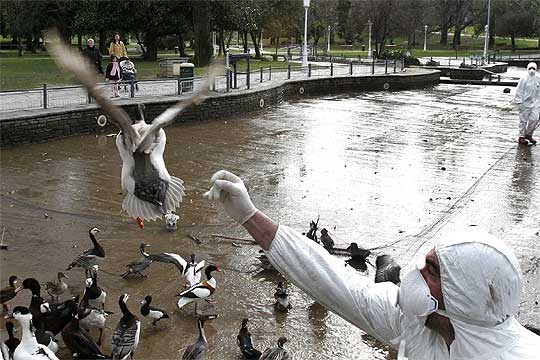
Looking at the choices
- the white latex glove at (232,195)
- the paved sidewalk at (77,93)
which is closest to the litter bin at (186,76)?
the paved sidewalk at (77,93)

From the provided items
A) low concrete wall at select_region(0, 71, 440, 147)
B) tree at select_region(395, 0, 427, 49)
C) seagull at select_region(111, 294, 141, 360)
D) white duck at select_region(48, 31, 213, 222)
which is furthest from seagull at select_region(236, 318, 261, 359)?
tree at select_region(395, 0, 427, 49)

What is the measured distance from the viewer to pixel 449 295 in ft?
6.72

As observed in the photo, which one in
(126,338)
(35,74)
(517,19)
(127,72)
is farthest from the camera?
(517,19)

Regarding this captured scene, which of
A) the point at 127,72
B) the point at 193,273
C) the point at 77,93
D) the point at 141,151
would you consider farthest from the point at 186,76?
the point at 141,151

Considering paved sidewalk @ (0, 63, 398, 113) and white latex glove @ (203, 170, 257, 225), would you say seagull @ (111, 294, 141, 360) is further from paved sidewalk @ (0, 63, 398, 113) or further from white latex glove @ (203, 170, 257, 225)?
paved sidewalk @ (0, 63, 398, 113)

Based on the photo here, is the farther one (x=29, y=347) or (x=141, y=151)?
(x=29, y=347)

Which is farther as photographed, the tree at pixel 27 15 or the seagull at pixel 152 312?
the tree at pixel 27 15

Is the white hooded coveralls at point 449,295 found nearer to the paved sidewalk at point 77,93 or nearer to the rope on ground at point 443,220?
the rope on ground at point 443,220

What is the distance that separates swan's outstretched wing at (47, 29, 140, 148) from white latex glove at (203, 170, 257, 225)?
2588 millimetres

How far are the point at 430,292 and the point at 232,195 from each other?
0.76 meters

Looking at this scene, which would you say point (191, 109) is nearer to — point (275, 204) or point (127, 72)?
point (127, 72)

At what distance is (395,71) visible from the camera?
38.0 meters

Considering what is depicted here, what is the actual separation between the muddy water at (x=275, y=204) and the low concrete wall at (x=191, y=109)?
496 mm

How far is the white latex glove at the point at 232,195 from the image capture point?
2.43m
